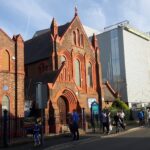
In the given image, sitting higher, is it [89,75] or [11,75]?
[89,75]

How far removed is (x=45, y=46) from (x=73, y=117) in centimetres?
1921

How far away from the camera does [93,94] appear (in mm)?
42062

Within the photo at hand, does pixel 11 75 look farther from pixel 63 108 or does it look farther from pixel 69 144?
pixel 63 108

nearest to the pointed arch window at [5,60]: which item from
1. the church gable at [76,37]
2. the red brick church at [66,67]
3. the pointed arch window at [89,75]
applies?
the red brick church at [66,67]

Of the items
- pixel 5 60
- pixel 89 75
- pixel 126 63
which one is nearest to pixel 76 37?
pixel 89 75

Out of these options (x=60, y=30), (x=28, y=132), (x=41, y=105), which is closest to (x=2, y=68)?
(x=28, y=132)

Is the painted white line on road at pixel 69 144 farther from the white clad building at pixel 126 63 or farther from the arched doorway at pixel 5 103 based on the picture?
the white clad building at pixel 126 63

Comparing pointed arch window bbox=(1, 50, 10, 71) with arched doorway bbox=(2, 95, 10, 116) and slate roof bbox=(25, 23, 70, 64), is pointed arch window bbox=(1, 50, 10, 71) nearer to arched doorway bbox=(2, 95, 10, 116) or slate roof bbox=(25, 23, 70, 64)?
arched doorway bbox=(2, 95, 10, 116)

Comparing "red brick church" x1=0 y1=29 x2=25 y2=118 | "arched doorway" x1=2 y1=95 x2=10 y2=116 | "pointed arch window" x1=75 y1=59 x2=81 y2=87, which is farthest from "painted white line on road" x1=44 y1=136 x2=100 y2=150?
"pointed arch window" x1=75 y1=59 x2=81 y2=87

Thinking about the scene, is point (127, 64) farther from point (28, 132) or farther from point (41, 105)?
point (41, 105)

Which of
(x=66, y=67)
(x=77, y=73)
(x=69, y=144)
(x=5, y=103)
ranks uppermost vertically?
(x=77, y=73)

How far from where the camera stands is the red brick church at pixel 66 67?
1341 inches

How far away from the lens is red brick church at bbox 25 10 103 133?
34.1 metres

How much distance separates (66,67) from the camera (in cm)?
3522
